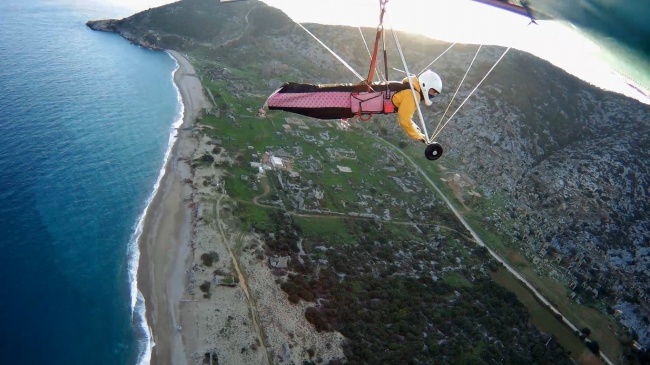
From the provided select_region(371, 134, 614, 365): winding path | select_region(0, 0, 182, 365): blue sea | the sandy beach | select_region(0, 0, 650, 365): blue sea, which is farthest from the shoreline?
select_region(371, 134, 614, 365): winding path

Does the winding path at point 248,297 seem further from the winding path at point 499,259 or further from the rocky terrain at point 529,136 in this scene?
the rocky terrain at point 529,136

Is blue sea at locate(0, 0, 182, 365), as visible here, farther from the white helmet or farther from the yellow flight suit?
the white helmet

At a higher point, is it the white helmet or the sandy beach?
the white helmet

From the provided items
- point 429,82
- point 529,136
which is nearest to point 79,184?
point 429,82

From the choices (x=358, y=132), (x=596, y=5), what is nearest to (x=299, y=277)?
(x=596, y=5)

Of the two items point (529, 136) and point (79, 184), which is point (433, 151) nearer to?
point (79, 184)
